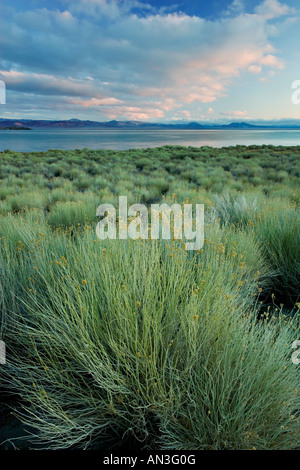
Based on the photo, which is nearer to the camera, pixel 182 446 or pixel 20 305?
pixel 182 446

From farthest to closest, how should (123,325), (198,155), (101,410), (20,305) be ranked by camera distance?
(198,155)
(20,305)
(123,325)
(101,410)

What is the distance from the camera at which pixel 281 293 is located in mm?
3391

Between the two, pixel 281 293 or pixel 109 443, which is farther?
pixel 281 293

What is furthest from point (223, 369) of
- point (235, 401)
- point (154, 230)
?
point (154, 230)

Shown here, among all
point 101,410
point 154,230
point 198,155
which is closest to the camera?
point 101,410

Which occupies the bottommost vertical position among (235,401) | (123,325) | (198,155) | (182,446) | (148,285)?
(182,446)

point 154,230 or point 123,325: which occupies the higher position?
point 154,230

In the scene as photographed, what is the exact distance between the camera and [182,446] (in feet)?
4.69

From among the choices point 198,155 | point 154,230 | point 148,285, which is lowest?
point 148,285
